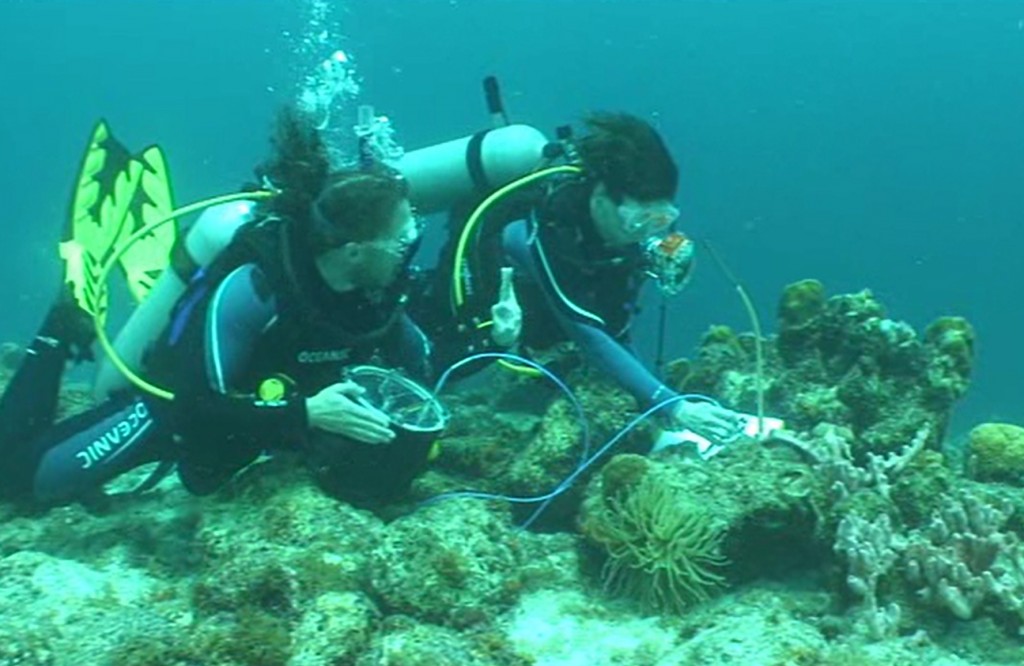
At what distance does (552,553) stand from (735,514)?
1124mm

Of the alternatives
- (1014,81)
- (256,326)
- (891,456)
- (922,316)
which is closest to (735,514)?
(891,456)

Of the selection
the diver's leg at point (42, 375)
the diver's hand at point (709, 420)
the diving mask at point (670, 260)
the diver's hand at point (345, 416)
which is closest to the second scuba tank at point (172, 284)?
the diver's leg at point (42, 375)

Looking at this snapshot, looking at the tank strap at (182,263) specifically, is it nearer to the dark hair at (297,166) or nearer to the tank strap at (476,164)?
the dark hair at (297,166)

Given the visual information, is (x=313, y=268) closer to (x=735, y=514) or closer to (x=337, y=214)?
(x=337, y=214)

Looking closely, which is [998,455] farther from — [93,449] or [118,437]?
[93,449]

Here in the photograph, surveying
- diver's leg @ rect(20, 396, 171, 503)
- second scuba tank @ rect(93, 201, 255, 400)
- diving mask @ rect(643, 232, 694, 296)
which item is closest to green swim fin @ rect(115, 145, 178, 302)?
second scuba tank @ rect(93, 201, 255, 400)

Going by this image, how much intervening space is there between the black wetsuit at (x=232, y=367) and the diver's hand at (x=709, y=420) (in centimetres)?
176

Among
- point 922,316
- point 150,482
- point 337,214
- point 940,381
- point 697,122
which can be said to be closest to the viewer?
point 337,214

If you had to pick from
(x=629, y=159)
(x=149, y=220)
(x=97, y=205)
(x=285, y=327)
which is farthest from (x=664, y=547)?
(x=149, y=220)

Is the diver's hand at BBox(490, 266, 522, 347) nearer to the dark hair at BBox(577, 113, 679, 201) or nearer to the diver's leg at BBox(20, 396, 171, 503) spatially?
the dark hair at BBox(577, 113, 679, 201)

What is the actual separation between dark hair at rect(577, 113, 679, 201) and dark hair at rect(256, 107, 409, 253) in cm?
173

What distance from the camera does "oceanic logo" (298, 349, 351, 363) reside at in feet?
16.0

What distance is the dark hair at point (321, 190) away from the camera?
4.54 m

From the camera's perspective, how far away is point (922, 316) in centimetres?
5916
